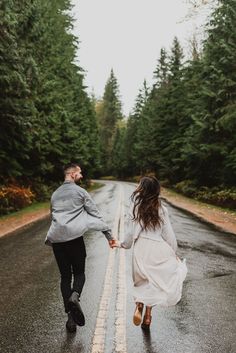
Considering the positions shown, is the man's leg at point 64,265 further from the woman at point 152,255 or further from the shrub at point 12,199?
the shrub at point 12,199

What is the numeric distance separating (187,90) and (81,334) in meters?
40.6

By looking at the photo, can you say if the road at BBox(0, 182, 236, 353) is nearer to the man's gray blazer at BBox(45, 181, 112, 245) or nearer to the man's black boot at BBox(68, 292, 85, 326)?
the man's black boot at BBox(68, 292, 85, 326)

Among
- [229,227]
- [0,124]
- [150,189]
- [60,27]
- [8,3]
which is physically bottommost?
[229,227]

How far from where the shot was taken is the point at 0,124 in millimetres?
19703

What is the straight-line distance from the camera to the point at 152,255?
5.61 metres

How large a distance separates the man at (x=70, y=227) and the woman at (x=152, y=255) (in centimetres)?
49

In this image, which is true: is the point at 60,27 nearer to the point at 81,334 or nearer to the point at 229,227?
the point at 229,227

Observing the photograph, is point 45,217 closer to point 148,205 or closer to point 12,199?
point 12,199

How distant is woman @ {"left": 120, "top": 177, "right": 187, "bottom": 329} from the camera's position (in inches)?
218

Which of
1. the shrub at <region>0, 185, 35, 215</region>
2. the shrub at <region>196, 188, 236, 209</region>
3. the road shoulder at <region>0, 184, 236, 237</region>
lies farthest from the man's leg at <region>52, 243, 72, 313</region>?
the shrub at <region>196, 188, 236, 209</region>

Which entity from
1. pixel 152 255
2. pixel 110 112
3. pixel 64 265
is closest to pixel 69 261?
pixel 64 265

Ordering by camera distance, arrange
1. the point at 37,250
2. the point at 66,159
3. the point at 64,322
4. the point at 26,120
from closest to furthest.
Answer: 1. the point at 64,322
2. the point at 37,250
3. the point at 26,120
4. the point at 66,159

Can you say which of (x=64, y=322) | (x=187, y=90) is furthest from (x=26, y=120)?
(x=187, y=90)

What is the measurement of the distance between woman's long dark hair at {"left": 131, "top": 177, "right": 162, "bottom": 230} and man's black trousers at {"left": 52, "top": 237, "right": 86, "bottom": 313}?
2.77 feet
